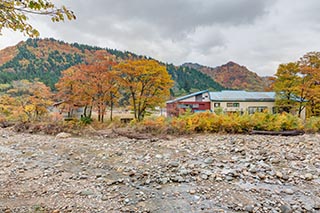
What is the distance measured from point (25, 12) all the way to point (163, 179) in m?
3.18

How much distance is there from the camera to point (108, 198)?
115 inches

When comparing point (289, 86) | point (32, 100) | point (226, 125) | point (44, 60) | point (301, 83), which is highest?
point (44, 60)

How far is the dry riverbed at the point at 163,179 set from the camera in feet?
9.00

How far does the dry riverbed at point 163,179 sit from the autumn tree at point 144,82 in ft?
22.9

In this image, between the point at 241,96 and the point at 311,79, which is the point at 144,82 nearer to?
the point at 311,79

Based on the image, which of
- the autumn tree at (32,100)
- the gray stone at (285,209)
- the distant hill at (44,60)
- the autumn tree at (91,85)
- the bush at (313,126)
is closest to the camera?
the gray stone at (285,209)

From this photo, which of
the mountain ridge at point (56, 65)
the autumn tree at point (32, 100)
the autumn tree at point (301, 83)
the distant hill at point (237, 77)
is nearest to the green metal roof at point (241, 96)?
the autumn tree at point (301, 83)

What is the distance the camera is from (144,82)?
13.0 metres

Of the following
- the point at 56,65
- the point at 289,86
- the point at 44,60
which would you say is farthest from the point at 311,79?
the point at 44,60

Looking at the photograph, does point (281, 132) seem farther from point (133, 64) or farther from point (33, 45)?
point (33, 45)

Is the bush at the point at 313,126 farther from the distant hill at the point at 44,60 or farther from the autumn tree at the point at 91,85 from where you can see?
the distant hill at the point at 44,60

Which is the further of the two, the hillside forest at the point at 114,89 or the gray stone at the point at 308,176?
the hillside forest at the point at 114,89

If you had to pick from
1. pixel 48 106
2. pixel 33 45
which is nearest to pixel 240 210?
pixel 48 106

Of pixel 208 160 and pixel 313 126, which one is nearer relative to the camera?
pixel 208 160
